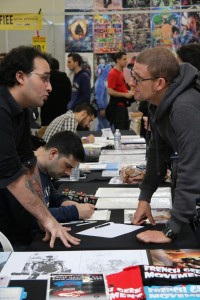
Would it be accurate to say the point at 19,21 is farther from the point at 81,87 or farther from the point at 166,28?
the point at 166,28

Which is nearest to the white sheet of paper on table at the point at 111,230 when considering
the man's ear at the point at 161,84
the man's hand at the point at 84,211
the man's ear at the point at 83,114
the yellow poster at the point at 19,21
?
the man's hand at the point at 84,211

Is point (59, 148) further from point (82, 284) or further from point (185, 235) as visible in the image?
point (82, 284)

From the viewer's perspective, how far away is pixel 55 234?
1.76 m

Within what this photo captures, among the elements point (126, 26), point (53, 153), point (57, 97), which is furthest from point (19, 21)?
point (53, 153)

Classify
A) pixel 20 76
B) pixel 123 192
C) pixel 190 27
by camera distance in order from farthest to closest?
pixel 190 27 → pixel 123 192 → pixel 20 76

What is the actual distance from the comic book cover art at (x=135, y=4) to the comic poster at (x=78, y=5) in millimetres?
565

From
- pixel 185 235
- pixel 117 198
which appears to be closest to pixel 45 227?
pixel 185 235

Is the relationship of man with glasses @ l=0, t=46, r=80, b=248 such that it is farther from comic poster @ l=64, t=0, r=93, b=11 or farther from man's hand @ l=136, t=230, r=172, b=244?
comic poster @ l=64, t=0, r=93, b=11

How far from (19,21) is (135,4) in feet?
6.87

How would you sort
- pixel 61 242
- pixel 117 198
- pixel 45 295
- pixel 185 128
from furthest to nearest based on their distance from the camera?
pixel 117 198 → pixel 61 242 → pixel 185 128 → pixel 45 295

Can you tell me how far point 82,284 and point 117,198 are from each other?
1154 mm

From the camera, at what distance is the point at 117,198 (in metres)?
2.41

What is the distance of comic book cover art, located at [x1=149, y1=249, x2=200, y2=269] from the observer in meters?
1.45

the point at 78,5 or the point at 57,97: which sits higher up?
the point at 78,5
